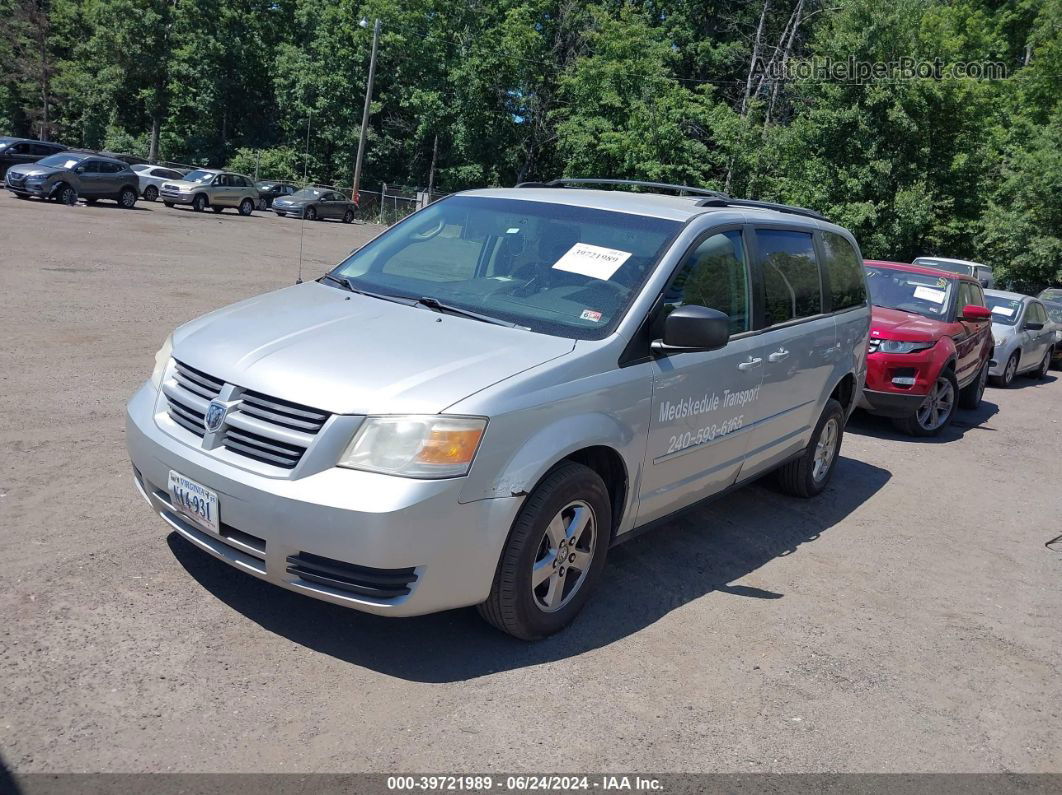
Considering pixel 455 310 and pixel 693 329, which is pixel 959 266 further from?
pixel 455 310

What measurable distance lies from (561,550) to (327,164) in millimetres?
55259

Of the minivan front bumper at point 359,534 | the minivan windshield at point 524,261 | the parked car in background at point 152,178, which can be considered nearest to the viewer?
the minivan front bumper at point 359,534

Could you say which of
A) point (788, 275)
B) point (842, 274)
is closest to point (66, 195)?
point (842, 274)

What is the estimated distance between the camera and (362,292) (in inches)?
193

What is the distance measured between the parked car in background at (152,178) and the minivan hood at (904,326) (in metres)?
32.3

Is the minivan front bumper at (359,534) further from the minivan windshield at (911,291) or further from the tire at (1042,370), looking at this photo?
the tire at (1042,370)

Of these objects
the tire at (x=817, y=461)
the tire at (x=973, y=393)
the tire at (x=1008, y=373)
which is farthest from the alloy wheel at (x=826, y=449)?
the tire at (x=1008, y=373)

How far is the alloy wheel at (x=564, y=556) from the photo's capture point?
162 inches

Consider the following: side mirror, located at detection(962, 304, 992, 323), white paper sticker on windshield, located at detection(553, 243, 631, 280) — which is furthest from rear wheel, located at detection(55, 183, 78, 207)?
white paper sticker on windshield, located at detection(553, 243, 631, 280)

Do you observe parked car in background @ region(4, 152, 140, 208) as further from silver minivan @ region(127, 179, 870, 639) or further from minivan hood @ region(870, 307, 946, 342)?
silver minivan @ region(127, 179, 870, 639)

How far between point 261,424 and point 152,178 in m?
36.8

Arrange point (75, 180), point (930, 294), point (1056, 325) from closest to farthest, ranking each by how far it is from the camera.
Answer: point (930, 294)
point (1056, 325)
point (75, 180)

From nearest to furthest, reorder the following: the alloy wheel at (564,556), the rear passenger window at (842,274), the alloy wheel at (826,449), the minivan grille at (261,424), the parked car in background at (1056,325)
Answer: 1. the minivan grille at (261,424)
2. the alloy wheel at (564,556)
3. the rear passenger window at (842,274)
4. the alloy wheel at (826,449)
5. the parked car in background at (1056,325)

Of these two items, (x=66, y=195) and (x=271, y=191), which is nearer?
(x=66, y=195)
